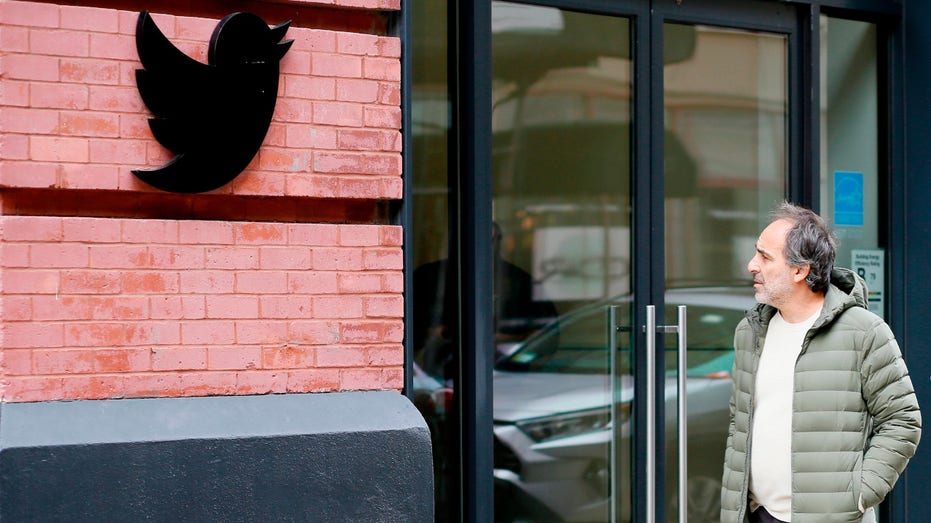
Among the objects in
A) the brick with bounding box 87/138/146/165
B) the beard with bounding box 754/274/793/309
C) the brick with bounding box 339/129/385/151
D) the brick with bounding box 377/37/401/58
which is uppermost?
the brick with bounding box 377/37/401/58

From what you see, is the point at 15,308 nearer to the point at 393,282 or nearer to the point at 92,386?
the point at 92,386

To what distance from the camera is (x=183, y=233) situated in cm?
344

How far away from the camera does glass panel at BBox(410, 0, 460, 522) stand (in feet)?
14.4

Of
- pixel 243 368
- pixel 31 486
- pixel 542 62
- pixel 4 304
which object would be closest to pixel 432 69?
pixel 542 62

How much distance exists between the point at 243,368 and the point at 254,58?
101 cm

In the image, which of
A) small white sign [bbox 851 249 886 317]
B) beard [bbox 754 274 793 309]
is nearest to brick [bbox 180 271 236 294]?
beard [bbox 754 274 793 309]

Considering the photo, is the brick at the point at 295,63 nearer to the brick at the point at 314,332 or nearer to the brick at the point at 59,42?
the brick at the point at 59,42

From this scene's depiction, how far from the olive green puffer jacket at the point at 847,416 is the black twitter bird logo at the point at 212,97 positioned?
6.45 feet

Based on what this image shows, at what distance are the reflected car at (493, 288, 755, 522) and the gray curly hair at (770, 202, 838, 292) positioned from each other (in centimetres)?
124

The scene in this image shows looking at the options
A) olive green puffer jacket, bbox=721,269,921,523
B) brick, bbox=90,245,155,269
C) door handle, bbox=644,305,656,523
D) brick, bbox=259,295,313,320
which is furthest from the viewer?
door handle, bbox=644,305,656,523

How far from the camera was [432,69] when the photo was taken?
4426 mm

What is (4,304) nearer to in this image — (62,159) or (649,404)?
(62,159)

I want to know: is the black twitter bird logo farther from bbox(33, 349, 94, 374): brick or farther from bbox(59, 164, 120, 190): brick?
bbox(33, 349, 94, 374): brick

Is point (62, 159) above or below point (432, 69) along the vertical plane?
below
